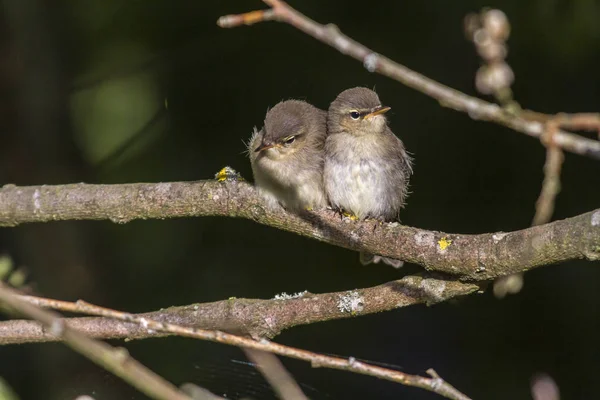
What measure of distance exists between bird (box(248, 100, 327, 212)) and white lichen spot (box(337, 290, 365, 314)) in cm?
61

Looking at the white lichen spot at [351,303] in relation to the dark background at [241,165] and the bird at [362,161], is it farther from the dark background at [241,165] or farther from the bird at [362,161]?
the dark background at [241,165]

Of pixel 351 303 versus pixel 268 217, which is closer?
pixel 351 303

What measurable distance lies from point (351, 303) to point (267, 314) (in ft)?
1.10

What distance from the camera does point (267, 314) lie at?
10.4 feet

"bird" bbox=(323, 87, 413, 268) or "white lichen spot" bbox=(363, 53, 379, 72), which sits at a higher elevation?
"bird" bbox=(323, 87, 413, 268)

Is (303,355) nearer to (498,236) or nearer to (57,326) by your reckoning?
(57,326)

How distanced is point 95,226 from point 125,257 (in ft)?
0.96

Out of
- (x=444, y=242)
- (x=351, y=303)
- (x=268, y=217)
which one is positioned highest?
(x=268, y=217)

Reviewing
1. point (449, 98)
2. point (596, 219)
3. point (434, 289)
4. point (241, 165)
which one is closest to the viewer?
point (449, 98)

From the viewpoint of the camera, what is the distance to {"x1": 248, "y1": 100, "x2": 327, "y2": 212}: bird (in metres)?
3.86

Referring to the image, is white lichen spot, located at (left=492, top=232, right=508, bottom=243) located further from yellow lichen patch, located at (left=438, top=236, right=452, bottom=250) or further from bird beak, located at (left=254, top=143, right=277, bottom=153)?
bird beak, located at (left=254, top=143, right=277, bottom=153)

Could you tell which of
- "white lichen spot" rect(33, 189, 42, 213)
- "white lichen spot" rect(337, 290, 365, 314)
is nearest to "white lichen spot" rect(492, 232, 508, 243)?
→ "white lichen spot" rect(337, 290, 365, 314)

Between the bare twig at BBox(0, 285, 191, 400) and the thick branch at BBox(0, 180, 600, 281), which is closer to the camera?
the bare twig at BBox(0, 285, 191, 400)

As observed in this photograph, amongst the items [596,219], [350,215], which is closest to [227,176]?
[350,215]
